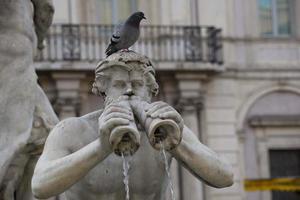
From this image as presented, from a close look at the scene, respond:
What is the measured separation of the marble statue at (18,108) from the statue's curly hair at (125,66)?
102cm

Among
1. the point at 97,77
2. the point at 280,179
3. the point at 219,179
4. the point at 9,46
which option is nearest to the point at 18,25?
the point at 9,46

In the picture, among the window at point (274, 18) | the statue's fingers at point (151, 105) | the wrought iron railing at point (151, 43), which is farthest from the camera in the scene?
the window at point (274, 18)

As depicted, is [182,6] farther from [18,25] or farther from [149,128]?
[149,128]

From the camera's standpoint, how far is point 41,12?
426cm

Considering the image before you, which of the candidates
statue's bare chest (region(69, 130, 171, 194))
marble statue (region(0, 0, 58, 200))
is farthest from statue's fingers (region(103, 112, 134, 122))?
marble statue (region(0, 0, 58, 200))

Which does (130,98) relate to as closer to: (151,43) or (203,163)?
(203,163)

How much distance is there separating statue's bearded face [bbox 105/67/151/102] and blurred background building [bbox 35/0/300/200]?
14518 millimetres

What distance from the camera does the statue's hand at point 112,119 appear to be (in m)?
2.59

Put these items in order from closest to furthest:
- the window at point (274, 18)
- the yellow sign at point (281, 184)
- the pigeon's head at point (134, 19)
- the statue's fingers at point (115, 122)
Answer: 1. the statue's fingers at point (115, 122)
2. the pigeon's head at point (134, 19)
3. the yellow sign at point (281, 184)
4. the window at point (274, 18)

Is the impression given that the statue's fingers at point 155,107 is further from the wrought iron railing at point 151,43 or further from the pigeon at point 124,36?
the wrought iron railing at point 151,43

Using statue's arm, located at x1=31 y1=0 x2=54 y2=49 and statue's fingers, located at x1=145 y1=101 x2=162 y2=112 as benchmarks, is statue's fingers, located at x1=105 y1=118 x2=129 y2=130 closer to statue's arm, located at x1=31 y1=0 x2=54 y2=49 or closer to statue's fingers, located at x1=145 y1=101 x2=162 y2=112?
statue's fingers, located at x1=145 y1=101 x2=162 y2=112

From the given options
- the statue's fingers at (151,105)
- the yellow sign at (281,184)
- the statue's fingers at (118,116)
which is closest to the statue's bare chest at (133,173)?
the statue's fingers at (151,105)

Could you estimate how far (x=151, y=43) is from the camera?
18328mm

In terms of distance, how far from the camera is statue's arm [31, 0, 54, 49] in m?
4.24
